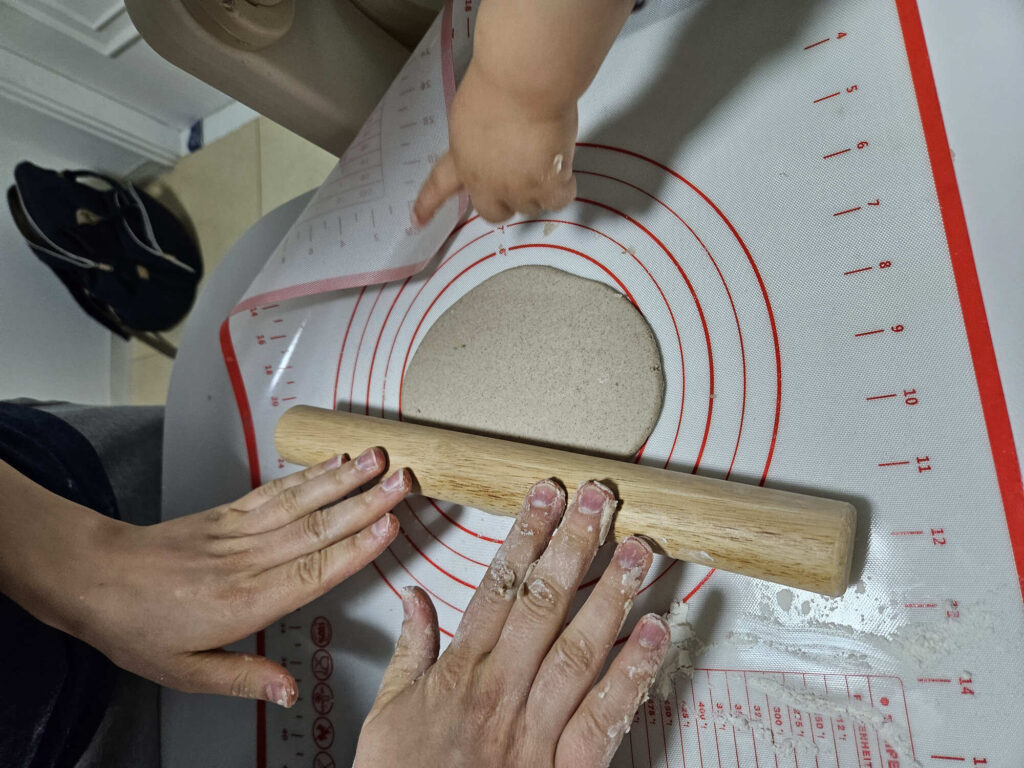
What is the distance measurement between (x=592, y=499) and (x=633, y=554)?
1.9 inches

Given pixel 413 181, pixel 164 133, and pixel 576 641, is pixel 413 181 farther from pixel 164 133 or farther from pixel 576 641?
pixel 164 133

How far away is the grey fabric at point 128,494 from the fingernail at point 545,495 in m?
0.56

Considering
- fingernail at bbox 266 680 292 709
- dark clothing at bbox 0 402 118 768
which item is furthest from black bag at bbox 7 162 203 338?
fingernail at bbox 266 680 292 709

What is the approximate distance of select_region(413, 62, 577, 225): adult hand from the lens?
0.43 meters

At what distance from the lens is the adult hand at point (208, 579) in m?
0.55

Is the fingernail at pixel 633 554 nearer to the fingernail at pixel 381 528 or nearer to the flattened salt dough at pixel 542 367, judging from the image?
the flattened salt dough at pixel 542 367

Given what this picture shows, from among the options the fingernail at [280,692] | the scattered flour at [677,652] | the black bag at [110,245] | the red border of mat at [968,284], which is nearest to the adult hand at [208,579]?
the fingernail at [280,692]

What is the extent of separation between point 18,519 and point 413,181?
0.51m

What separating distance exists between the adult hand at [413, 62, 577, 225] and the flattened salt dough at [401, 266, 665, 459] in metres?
0.09

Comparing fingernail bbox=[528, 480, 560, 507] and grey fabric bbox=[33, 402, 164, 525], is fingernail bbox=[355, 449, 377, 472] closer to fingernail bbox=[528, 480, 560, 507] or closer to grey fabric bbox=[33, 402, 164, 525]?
fingernail bbox=[528, 480, 560, 507]

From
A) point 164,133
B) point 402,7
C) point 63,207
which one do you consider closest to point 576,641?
point 402,7

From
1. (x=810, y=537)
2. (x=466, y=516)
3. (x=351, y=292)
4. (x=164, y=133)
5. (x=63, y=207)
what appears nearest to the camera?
(x=810, y=537)

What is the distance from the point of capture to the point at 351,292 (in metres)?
0.71

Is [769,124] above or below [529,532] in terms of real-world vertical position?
above
